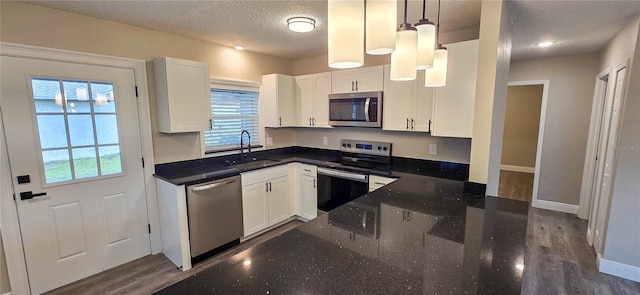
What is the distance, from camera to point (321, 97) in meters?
3.63

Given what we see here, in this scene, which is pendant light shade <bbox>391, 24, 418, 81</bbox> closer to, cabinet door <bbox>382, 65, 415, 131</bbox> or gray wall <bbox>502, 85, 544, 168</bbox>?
cabinet door <bbox>382, 65, 415, 131</bbox>

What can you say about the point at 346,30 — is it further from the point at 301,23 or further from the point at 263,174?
the point at 263,174

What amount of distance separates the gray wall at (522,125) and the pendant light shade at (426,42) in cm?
646

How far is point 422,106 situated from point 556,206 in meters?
3.12

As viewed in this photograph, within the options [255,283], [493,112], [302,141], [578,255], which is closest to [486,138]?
[493,112]

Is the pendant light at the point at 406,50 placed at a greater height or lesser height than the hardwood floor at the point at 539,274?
greater

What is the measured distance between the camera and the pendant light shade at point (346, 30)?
2.98 ft

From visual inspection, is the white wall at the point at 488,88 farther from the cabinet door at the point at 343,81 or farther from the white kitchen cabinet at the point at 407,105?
the cabinet door at the point at 343,81

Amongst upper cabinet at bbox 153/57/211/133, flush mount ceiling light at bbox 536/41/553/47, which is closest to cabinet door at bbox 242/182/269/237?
upper cabinet at bbox 153/57/211/133

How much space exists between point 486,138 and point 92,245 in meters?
3.53

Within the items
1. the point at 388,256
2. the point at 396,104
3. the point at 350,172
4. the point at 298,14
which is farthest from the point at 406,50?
the point at 350,172

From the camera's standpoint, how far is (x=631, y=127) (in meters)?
2.24

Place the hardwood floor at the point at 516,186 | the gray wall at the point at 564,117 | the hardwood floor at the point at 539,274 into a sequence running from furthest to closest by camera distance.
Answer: the hardwood floor at the point at 516,186
the gray wall at the point at 564,117
the hardwood floor at the point at 539,274

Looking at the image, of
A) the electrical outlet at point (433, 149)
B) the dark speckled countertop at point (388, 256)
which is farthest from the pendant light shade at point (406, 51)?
the electrical outlet at point (433, 149)
